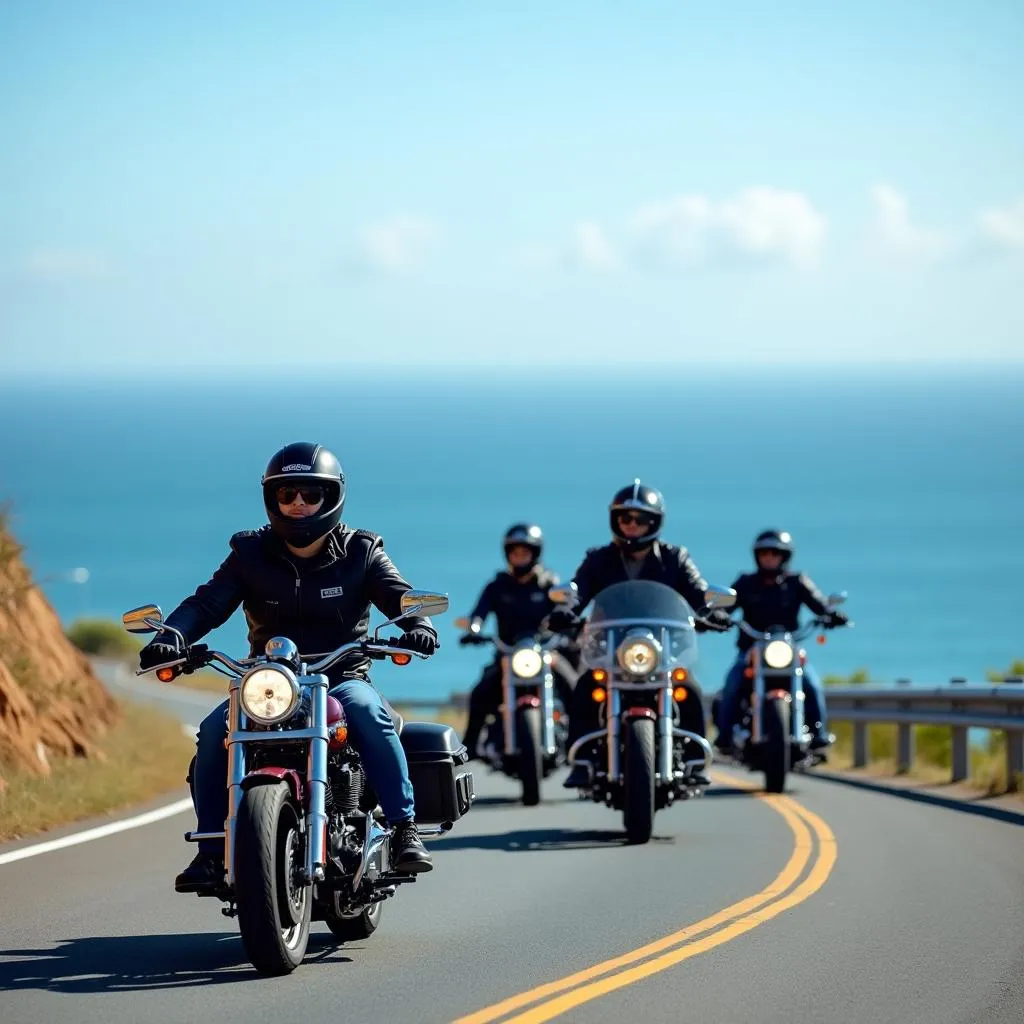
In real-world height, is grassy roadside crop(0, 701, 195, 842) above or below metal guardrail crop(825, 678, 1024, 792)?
below

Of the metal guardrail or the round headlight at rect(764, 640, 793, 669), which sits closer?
the metal guardrail

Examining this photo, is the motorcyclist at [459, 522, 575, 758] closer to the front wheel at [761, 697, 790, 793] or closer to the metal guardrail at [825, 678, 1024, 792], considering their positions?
the front wheel at [761, 697, 790, 793]

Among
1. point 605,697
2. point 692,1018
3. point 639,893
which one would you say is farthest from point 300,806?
point 605,697

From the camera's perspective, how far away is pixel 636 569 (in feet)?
52.3

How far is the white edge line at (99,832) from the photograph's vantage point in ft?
43.7

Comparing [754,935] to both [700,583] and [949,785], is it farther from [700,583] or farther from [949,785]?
[949,785]

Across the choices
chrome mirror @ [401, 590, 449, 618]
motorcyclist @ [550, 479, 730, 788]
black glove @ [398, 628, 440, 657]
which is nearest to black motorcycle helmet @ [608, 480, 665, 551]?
motorcyclist @ [550, 479, 730, 788]

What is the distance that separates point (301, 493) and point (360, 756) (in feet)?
4.08

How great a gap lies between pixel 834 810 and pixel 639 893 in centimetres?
Result: 574

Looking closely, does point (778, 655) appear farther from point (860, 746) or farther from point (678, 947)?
point (678, 947)

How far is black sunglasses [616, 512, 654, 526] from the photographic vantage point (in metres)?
15.8

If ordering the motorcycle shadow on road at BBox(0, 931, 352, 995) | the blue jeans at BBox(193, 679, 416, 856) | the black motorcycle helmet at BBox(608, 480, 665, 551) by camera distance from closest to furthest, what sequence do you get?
the motorcycle shadow on road at BBox(0, 931, 352, 995), the blue jeans at BBox(193, 679, 416, 856), the black motorcycle helmet at BBox(608, 480, 665, 551)

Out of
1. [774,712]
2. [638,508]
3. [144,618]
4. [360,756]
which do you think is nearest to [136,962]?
[360,756]

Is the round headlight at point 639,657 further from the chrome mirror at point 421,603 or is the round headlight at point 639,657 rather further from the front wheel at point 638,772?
the chrome mirror at point 421,603
